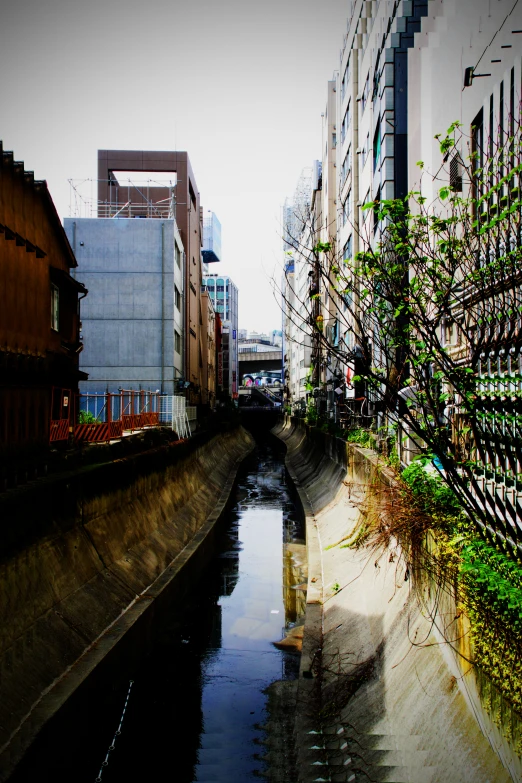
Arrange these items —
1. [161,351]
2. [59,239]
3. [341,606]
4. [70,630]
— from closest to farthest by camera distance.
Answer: [70,630] < [341,606] < [59,239] < [161,351]

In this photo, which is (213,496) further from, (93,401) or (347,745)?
(347,745)

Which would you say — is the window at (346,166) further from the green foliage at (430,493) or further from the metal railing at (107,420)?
the green foliage at (430,493)

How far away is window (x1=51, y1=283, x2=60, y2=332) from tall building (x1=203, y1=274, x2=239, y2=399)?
9494 cm

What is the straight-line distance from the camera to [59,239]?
20703 mm

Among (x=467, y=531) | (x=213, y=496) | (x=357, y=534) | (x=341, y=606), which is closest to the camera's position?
(x=467, y=531)

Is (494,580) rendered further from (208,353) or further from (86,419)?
(208,353)

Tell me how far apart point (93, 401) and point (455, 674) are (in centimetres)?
2871

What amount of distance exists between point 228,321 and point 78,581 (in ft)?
392

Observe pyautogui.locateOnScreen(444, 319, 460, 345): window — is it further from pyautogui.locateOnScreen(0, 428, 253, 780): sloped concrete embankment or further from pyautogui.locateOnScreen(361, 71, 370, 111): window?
pyautogui.locateOnScreen(361, 71, 370, 111): window

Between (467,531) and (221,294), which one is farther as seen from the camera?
(221,294)

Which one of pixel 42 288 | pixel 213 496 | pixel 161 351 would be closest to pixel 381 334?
pixel 42 288

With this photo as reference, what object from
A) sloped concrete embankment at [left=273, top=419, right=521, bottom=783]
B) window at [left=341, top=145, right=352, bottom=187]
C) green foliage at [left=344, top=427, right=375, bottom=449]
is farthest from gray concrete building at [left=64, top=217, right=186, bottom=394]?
sloped concrete embankment at [left=273, top=419, right=521, bottom=783]

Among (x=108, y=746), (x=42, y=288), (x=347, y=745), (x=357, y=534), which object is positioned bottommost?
(x=108, y=746)

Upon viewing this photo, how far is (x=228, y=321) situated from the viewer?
428 feet
